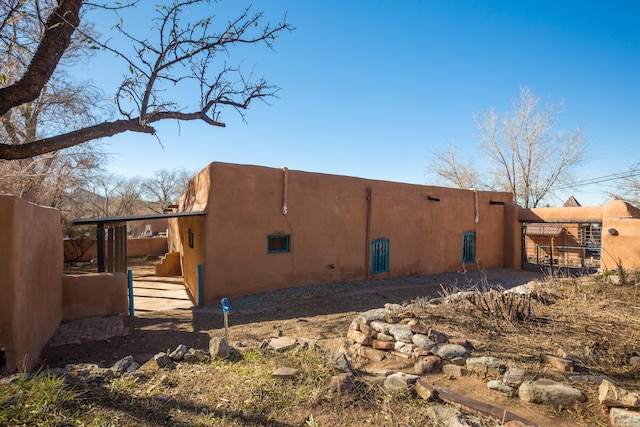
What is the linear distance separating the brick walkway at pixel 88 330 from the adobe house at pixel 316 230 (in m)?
2.16

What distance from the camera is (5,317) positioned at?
13.4 feet

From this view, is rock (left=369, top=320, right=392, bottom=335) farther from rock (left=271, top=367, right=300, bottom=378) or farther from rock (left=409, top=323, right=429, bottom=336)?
rock (left=271, top=367, right=300, bottom=378)

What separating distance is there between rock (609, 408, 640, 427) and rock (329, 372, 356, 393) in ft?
6.97

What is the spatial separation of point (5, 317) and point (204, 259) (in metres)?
4.71

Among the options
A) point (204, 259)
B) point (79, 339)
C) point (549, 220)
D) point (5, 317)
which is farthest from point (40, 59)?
point (549, 220)

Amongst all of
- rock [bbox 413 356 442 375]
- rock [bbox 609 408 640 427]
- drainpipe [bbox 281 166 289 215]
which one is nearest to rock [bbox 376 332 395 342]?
rock [bbox 413 356 442 375]

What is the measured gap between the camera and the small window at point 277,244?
9.84 m

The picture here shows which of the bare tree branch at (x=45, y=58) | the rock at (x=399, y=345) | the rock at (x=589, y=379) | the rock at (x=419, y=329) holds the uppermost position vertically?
the bare tree branch at (x=45, y=58)

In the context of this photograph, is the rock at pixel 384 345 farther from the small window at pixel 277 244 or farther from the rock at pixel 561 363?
the small window at pixel 277 244

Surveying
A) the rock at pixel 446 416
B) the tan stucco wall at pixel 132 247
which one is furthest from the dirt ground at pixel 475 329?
the tan stucco wall at pixel 132 247

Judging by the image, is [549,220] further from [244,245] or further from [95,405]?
[95,405]

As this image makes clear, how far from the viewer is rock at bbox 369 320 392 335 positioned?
483cm

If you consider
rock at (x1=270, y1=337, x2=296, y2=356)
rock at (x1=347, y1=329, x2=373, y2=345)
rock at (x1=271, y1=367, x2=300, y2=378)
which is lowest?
rock at (x1=347, y1=329, x2=373, y2=345)

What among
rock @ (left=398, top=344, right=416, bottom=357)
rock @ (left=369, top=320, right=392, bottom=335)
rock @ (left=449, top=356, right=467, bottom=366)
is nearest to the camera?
rock @ (left=449, top=356, right=467, bottom=366)
